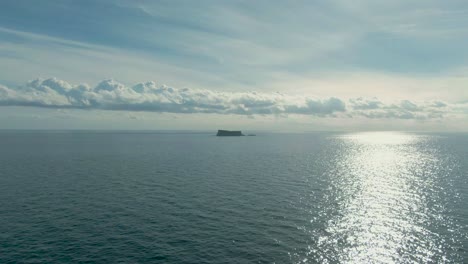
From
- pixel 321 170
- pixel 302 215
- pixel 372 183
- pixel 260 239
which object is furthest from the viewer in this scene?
pixel 321 170

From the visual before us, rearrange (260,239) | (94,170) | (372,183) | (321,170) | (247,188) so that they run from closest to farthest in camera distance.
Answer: (260,239), (247,188), (372,183), (94,170), (321,170)

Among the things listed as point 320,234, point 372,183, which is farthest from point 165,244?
point 372,183

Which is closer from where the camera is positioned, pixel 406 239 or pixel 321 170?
pixel 406 239

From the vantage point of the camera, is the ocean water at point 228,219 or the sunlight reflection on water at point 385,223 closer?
the ocean water at point 228,219

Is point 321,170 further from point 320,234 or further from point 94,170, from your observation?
point 94,170

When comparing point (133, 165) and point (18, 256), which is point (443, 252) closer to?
point (18, 256)

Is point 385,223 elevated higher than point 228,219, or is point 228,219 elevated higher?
point 385,223

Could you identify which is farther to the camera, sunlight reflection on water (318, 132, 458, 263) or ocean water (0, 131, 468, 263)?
sunlight reflection on water (318, 132, 458, 263)

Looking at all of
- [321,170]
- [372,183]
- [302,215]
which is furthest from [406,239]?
[321,170]

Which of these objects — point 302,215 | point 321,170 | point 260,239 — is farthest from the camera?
point 321,170
